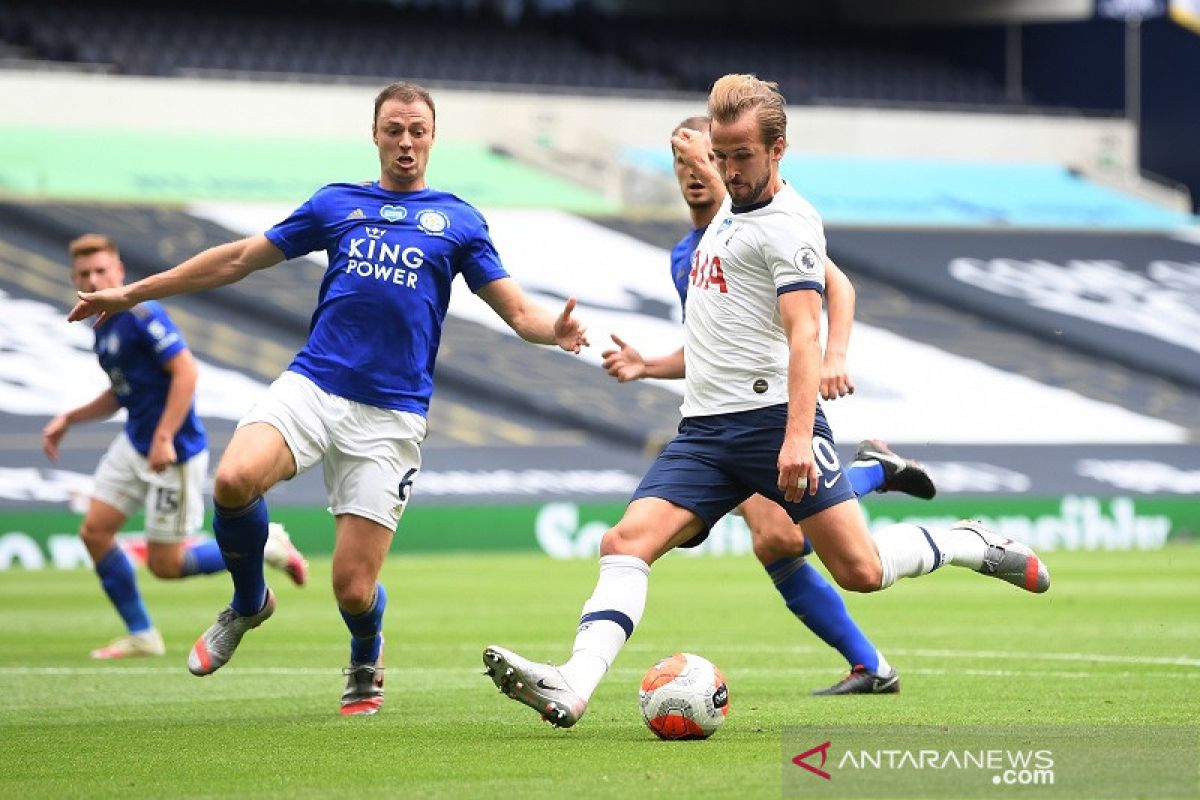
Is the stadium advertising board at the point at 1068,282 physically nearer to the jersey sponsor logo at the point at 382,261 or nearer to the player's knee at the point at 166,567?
the player's knee at the point at 166,567

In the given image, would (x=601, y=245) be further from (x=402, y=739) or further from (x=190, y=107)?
(x=402, y=739)

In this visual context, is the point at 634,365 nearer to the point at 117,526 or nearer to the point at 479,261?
the point at 479,261

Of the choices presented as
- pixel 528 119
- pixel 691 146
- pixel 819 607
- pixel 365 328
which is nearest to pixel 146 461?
pixel 365 328

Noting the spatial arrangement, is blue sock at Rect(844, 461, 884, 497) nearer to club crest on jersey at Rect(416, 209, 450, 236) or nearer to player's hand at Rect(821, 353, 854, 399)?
player's hand at Rect(821, 353, 854, 399)

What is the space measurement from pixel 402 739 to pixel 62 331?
18.9m

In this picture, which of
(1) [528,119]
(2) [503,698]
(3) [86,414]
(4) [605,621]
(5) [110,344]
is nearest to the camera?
(4) [605,621]

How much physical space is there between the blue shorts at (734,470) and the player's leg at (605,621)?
0.06 m

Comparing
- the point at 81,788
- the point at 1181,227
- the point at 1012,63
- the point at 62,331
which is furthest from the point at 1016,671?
the point at 1012,63

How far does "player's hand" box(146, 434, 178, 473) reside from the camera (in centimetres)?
1096

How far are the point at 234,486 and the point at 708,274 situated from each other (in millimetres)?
1861

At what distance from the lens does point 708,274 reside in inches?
284

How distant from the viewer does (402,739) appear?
708 cm

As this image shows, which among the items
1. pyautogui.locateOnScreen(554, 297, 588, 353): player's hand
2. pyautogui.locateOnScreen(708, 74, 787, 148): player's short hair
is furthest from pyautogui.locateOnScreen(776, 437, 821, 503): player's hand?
pyautogui.locateOnScreen(554, 297, 588, 353): player's hand

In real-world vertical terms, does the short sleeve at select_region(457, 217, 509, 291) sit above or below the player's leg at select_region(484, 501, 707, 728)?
above
